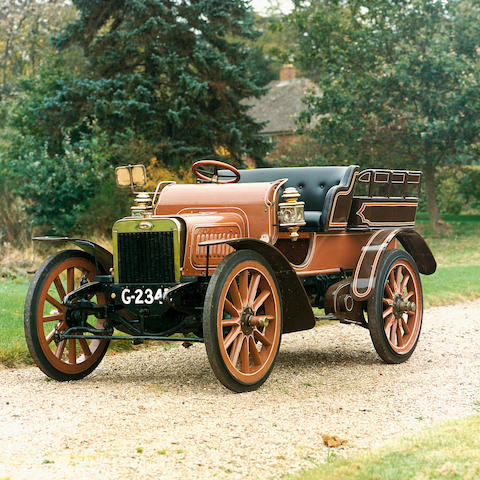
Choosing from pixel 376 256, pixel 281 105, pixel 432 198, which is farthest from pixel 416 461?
pixel 281 105

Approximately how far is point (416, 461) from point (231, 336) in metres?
1.96

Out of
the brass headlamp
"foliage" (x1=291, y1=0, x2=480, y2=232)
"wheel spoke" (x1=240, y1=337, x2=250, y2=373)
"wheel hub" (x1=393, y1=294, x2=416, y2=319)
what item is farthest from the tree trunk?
"wheel spoke" (x1=240, y1=337, x2=250, y2=373)

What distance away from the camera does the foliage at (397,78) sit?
907 inches

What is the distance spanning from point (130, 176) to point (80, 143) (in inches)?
499

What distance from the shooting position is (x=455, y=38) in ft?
80.3

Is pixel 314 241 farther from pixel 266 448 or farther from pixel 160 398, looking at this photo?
pixel 266 448

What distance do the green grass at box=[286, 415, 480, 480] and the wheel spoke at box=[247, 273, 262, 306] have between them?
1.76 metres

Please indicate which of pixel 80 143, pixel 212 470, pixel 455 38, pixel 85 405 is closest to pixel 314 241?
pixel 85 405

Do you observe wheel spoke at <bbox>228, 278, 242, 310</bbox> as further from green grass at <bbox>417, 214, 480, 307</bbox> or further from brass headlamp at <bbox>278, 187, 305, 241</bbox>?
green grass at <bbox>417, 214, 480, 307</bbox>

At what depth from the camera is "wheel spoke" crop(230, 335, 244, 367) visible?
5.54m

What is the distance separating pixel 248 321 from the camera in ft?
18.7

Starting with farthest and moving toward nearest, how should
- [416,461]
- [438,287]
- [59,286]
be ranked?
[438,287]
[59,286]
[416,461]

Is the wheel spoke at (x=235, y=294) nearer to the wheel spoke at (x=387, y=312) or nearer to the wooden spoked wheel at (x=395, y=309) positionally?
the wooden spoked wheel at (x=395, y=309)

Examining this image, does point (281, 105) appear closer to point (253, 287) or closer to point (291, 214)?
point (291, 214)
